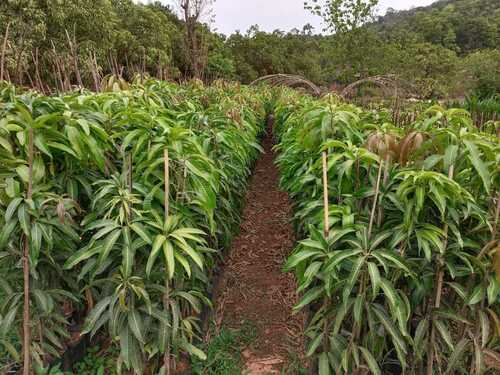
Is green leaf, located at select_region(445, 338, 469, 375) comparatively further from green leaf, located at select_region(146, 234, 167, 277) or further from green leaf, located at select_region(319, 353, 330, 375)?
green leaf, located at select_region(146, 234, 167, 277)

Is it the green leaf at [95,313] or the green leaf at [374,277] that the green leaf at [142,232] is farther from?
the green leaf at [374,277]

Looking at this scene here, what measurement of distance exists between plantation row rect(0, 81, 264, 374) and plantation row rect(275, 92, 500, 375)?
1.81 feet

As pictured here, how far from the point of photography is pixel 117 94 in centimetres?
236

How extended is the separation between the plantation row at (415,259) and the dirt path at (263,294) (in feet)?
1.81

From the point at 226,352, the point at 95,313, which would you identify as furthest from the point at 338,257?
the point at 226,352

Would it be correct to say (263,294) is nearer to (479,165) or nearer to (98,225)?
(98,225)

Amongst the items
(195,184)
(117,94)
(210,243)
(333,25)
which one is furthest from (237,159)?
(333,25)

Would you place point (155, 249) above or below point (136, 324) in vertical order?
above

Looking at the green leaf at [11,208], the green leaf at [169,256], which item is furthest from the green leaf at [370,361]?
the green leaf at [11,208]

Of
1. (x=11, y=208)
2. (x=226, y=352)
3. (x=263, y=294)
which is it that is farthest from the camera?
(x=263, y=294)

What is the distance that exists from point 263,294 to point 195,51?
21.2 feet

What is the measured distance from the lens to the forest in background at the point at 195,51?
5.78 meters

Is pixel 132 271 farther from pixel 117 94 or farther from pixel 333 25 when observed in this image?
pixel 333 25

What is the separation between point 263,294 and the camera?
305 centimetres
